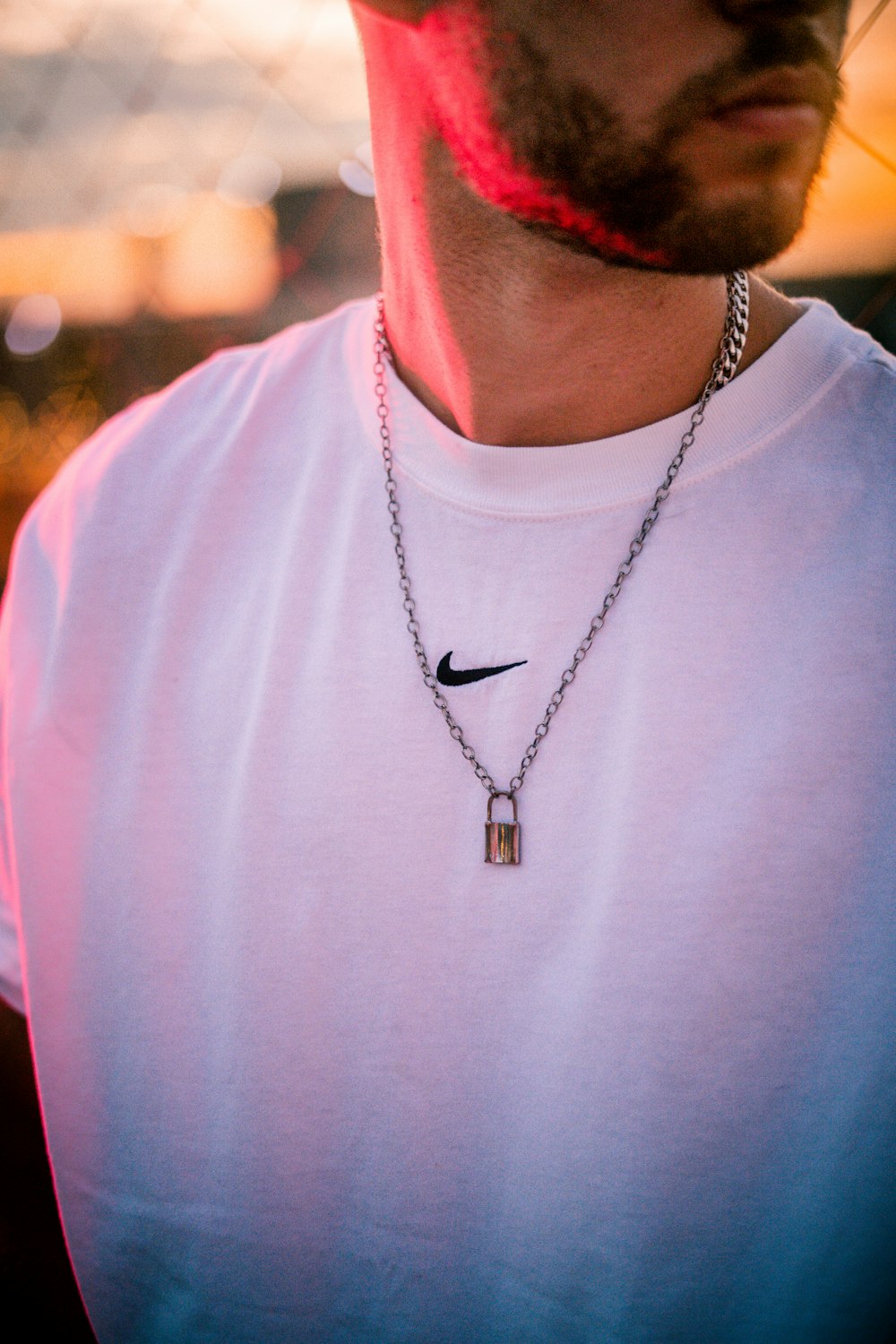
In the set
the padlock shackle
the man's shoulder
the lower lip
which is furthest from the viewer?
the man's shoulder

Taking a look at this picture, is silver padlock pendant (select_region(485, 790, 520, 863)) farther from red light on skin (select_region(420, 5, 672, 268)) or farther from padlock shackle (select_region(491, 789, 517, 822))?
red light on skin (select_region(420, 5, 672, 268))

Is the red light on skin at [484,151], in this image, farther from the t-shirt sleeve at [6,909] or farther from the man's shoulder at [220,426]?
the t-shirt sleeve at [6,909]

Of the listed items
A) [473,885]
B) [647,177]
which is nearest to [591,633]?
[473,885]

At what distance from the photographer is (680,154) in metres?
0.65

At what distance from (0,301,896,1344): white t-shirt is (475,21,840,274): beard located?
Result: 121mm

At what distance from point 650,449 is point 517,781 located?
0.33m

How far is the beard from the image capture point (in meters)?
0.65

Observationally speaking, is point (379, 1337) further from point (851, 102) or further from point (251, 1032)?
point (851, 102)

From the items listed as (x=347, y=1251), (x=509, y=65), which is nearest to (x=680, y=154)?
(x=509, y=65)

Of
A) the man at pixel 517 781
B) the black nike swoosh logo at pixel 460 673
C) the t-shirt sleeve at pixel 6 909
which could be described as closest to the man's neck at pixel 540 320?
the man at pixel 517 781

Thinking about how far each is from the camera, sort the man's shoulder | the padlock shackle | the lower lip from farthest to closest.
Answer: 1. the man's shoulder
2. the padlock shackle
3. the lower lip

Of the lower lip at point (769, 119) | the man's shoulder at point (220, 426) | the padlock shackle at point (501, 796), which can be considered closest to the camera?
the lower lip at point (769, 119)

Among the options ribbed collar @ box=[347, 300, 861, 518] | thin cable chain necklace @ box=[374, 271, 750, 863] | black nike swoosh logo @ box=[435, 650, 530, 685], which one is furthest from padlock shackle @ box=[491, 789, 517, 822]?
ribbed collar @ box=[347, 300, 861, 518]

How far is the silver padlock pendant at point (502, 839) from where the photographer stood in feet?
2.42
